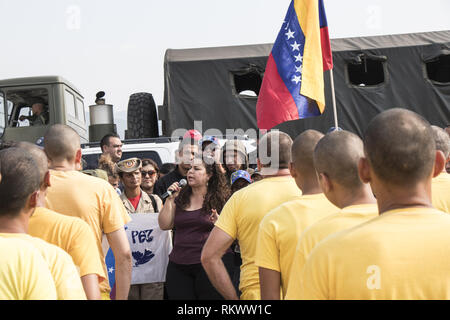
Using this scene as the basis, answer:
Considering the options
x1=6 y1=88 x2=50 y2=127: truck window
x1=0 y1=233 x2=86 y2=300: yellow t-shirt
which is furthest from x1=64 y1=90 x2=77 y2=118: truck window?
x1=0 y1=233 x2=86 y2=300: yellow t-shirt

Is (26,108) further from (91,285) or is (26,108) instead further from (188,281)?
(91,285)

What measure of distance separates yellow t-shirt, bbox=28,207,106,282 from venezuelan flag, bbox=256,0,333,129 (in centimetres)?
358

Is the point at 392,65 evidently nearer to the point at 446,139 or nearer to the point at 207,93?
the point at 207,93

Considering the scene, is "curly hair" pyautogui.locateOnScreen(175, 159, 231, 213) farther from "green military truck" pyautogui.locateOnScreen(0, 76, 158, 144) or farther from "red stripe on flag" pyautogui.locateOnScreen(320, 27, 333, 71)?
"green military truck" pyautogui.locateOnScreen(0, 76, 158, 144)

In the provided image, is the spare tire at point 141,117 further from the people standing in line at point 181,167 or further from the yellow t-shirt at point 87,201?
the yellow t-shirt at point 87,201

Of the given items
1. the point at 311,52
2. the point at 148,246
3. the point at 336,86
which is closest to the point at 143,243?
the point at 148,246

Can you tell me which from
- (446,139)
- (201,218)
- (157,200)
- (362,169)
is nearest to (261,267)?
(362,169)

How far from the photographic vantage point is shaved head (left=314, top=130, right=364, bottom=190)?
8.77 feet

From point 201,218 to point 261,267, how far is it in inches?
83.7

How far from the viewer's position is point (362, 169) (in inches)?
81.0

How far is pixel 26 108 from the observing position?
9.83 m

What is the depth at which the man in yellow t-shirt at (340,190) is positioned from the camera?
249cm

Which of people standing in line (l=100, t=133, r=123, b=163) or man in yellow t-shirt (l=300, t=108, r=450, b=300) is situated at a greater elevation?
man in yellow t-shirt (l=300, t=108, r=450, b=300)

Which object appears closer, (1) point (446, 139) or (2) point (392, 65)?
(1) point (446, 139)
